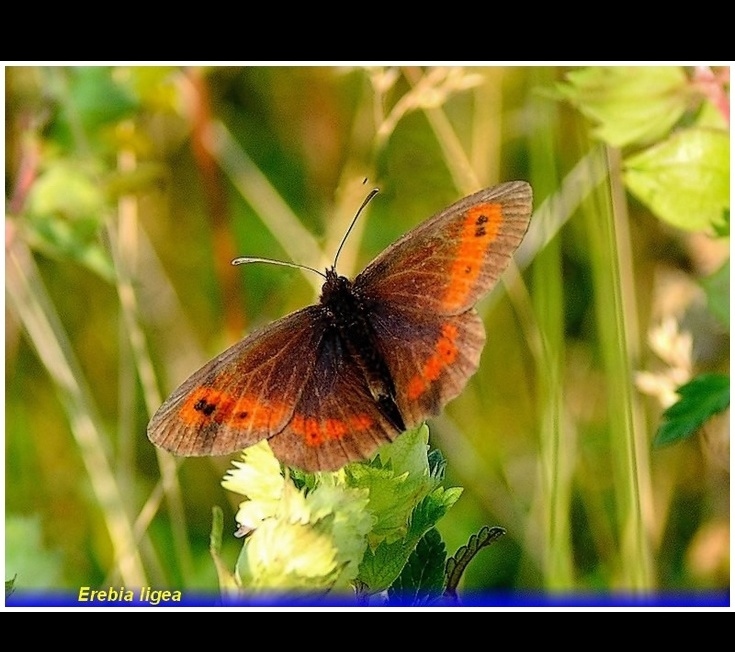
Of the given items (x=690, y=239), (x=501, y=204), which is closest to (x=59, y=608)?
(x=501, y=204)

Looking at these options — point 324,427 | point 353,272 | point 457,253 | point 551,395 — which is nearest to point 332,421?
point 324,427

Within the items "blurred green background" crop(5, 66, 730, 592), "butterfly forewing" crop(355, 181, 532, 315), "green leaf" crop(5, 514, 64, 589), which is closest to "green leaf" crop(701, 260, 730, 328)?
"blurred green background" crop(5, 66, 730, 592)

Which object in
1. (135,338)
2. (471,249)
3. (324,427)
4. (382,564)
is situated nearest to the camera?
(382,564)

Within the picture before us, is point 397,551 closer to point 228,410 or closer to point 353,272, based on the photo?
point 228,410

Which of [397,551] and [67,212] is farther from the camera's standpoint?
[67,212]

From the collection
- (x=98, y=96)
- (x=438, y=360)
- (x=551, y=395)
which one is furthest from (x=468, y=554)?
(x=98, y=96)

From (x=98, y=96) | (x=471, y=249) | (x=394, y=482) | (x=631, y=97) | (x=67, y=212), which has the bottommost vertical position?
(x=394, y=482)

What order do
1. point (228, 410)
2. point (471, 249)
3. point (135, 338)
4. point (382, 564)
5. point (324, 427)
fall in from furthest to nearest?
1. point (135, 338)
2. point (471, 249)
3. point (228, 410)
4. point (324, 427)
5. point (382, 564)

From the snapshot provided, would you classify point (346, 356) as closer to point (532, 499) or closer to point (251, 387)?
point (251, 387)

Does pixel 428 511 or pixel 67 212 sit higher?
pixel 67 212
